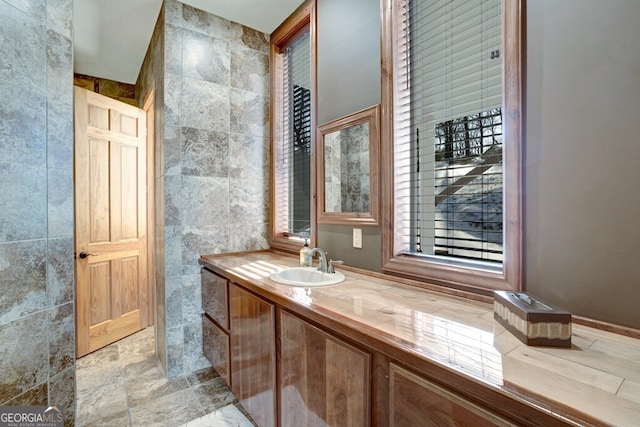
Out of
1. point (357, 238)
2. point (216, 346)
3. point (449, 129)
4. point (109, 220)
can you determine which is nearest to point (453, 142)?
point (449, 129)

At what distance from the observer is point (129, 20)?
2424 millimetres

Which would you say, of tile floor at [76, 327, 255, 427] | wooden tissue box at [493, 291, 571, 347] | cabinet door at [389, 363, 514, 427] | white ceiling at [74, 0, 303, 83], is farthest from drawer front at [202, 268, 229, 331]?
white ceiling at [74, 0, 303, 83]

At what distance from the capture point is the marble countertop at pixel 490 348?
1.93ft

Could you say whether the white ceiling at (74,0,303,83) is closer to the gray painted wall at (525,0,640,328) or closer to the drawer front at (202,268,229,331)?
the gray painted wall at (525,0,640,328)

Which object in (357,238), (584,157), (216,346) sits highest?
(584,157)

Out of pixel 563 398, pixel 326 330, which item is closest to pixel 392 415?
pixel 326 330

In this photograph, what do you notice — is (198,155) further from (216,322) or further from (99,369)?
(99,369)

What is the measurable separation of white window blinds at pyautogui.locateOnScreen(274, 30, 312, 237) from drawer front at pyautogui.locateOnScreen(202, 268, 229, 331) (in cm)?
77

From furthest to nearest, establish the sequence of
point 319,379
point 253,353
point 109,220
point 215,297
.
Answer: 1. point 109,220
2. point 215,297
3. point 253,353
4. point 319,379

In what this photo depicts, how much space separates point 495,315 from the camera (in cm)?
100

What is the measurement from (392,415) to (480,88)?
1.36 m

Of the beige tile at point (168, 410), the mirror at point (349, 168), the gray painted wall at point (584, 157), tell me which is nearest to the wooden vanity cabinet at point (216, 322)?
the beige tile at point (168, 410)

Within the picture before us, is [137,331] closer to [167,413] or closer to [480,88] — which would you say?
[167,413]

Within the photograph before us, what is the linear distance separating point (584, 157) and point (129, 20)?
3.23m
